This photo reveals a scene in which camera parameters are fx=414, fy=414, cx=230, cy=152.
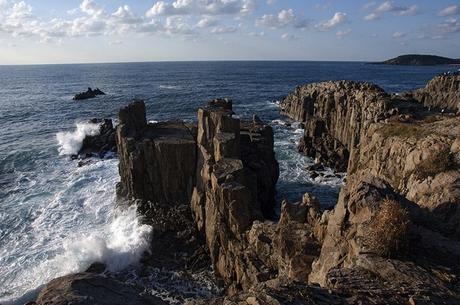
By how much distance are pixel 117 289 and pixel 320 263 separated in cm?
820

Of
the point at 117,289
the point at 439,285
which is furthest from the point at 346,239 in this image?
the point at 117,289

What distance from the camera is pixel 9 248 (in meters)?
34.0

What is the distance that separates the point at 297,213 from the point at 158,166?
56.8 feet

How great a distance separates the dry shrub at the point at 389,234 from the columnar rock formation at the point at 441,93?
62.0 meters

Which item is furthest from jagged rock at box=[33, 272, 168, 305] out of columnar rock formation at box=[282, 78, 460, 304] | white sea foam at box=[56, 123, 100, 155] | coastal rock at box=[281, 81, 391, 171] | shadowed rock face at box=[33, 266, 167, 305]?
white sea foam at box=[56, 123, 100, 155]

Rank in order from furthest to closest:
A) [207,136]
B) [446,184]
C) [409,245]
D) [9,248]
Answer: [207,136], [9,248], [446,184], [409,245]

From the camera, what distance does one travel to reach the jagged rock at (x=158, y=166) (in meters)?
37.6

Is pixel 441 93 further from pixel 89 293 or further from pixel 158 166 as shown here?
pixel 89 293

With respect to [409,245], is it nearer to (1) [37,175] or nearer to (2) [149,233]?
(2) [149,233]

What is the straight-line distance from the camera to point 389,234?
13.3 meters

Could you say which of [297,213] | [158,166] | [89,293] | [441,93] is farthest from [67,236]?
[441,93]

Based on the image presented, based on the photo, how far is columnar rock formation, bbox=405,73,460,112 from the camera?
226 ft

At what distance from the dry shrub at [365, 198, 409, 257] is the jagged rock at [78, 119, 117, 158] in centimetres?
5044

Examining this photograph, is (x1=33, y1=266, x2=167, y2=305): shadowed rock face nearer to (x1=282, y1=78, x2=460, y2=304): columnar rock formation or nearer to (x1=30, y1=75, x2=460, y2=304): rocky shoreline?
(x1=30, y1=75, x2=460, y2=304): rocky shoreline
